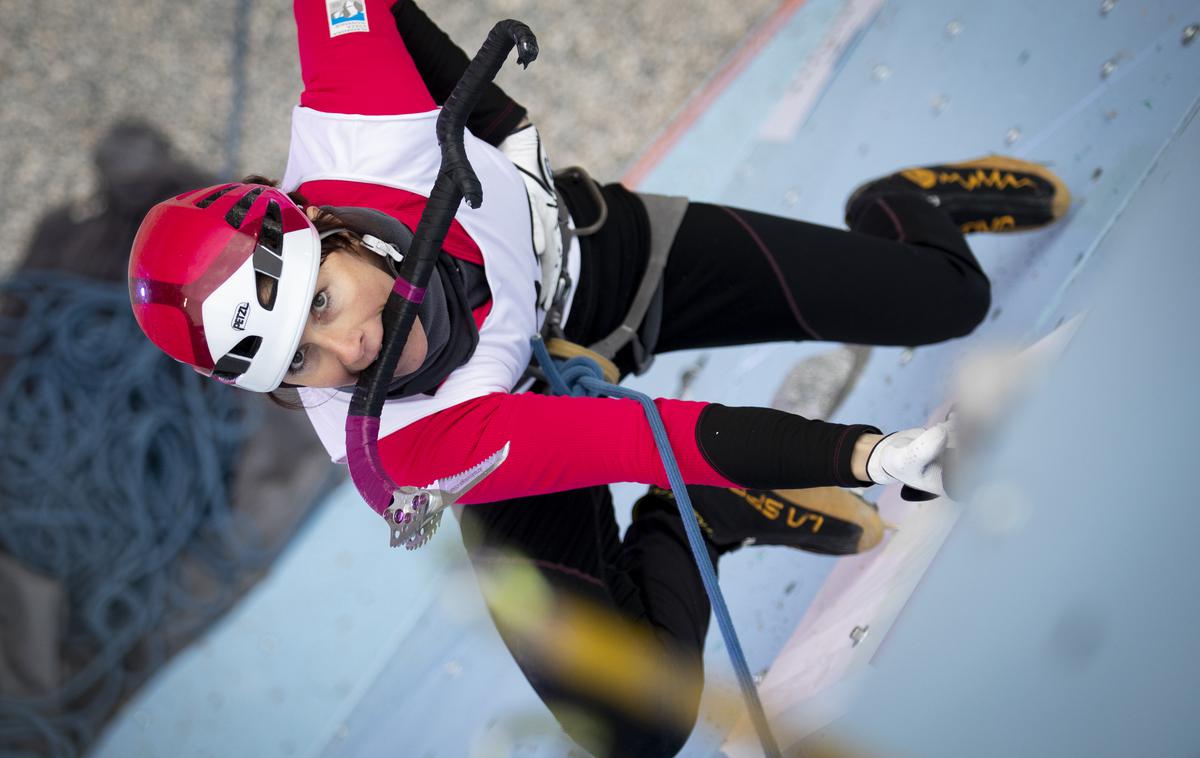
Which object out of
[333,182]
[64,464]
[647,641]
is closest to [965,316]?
[647,641]

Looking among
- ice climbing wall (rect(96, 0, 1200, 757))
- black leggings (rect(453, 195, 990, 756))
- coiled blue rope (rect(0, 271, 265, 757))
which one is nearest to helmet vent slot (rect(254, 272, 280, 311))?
black leggings (rect(453, 195, 990, 756))

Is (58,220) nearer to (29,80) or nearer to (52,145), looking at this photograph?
(52,145)

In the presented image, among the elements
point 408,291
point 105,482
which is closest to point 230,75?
point 105,482

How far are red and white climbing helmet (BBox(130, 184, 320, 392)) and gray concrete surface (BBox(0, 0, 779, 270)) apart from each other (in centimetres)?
100

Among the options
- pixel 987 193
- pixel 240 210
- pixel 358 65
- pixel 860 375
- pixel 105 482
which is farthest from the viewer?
pixel 105 482

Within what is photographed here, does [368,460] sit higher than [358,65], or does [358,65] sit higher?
[358,65]

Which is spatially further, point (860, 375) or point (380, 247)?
point (860, 375)

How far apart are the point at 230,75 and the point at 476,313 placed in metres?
1.13

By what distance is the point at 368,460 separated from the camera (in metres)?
0.72

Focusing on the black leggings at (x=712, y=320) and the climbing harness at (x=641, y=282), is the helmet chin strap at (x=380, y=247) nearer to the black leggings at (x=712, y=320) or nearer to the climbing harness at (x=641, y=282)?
the climbing harness at (x=641, y=282)

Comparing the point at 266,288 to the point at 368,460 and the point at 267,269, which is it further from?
the point at 368,460

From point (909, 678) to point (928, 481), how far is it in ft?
0.42

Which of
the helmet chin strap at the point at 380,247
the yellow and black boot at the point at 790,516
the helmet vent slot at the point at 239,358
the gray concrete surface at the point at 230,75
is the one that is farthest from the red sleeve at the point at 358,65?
the gray concrete surface at the point at 230,75

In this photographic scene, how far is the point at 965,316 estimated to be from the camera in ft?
3.36
